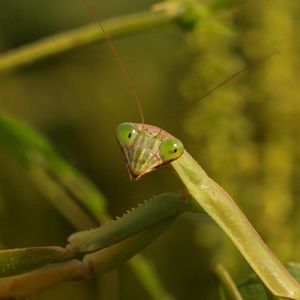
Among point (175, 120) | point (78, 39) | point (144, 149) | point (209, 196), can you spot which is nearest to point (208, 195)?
point (209, 196)

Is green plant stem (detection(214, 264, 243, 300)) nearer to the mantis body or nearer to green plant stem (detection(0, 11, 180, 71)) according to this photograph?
the mantis body

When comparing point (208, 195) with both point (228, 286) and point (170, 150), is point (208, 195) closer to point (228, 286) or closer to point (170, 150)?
point (170, 150)

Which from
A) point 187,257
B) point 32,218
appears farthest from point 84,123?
point 187,257

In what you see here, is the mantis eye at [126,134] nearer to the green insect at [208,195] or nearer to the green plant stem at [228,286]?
the green insect at [208,195]

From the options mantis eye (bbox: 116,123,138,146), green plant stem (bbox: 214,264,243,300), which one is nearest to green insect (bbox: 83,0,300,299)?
mantis eye (bbox: 116,123,138,146)

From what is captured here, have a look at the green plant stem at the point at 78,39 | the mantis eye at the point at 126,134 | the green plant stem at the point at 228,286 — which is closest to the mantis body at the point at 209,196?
the mantis eye at the point at 126,134

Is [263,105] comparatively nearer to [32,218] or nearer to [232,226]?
[232,226]
